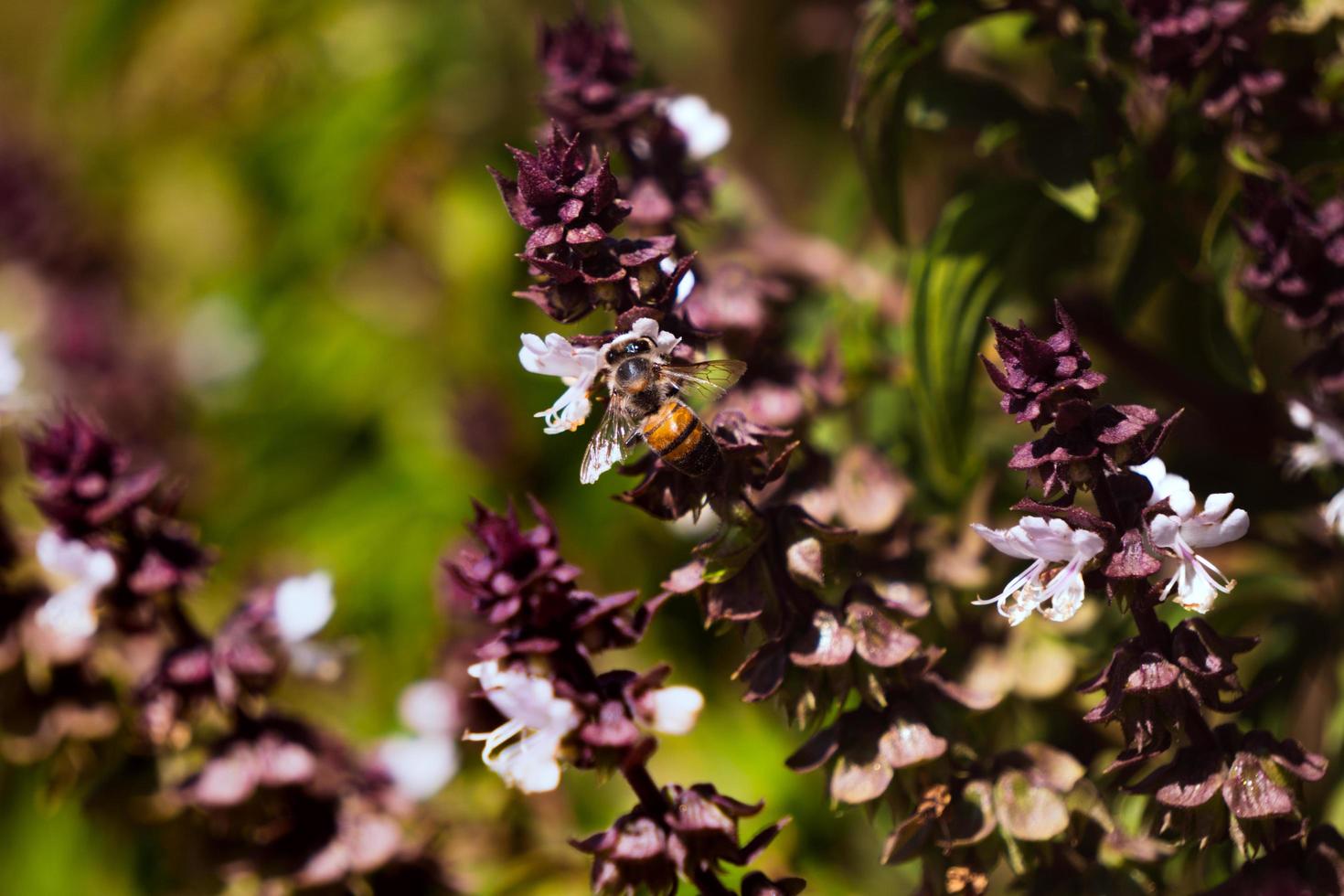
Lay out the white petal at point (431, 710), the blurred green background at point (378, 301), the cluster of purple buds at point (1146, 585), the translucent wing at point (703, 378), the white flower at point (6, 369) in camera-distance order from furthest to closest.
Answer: the blurred green background at point (378, 301) < the white petal at point (431, 710) < the white flower at point (6, 369) < the translucent wing at point (703, 378) < the cluster of purple buds at point (1146, 585)

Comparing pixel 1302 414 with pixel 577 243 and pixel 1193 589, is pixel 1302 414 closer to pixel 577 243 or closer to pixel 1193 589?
pixel 1193 589

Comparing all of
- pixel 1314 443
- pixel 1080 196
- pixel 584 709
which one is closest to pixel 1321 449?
pixel 1314 443

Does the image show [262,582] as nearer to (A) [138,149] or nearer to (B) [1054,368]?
(B) [1054,368]


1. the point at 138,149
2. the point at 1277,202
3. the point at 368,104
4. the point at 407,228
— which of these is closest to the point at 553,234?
the point at 1277,202

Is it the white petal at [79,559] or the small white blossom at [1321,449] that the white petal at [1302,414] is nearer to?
the small white blossom at [1321,449]

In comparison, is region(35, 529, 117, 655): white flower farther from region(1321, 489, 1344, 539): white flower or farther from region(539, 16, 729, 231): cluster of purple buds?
region(1321, 489, 1344, 539): white flower

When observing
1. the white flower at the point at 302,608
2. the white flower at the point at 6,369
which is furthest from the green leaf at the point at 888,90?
the white flower at the point at 6,369
